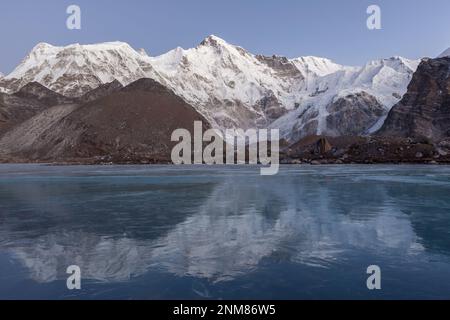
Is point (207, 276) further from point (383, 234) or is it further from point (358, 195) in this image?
point (358, 195)

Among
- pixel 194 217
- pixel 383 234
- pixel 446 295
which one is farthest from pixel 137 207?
pixel 446 295

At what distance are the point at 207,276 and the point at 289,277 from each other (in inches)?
128

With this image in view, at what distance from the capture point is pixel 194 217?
31.1 meters

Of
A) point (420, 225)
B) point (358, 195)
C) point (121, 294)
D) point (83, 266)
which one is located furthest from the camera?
point (358, 195)

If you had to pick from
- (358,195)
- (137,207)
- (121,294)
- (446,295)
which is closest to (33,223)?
(137,207)

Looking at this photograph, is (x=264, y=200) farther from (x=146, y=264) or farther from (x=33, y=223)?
(x=146, y=264)

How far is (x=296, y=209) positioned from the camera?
115 ft

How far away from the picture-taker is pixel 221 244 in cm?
2205

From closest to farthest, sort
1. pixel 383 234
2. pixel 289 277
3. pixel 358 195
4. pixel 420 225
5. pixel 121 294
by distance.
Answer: pixel 121 294
pixel 289 277
pixel 383 234
pixel 420 225
pixel 358 195

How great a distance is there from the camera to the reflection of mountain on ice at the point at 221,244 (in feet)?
58.3

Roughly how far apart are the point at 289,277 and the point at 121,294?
6428 mm

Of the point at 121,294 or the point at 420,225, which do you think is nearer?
the point at 121,294

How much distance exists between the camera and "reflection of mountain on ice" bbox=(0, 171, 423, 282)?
699 inches
